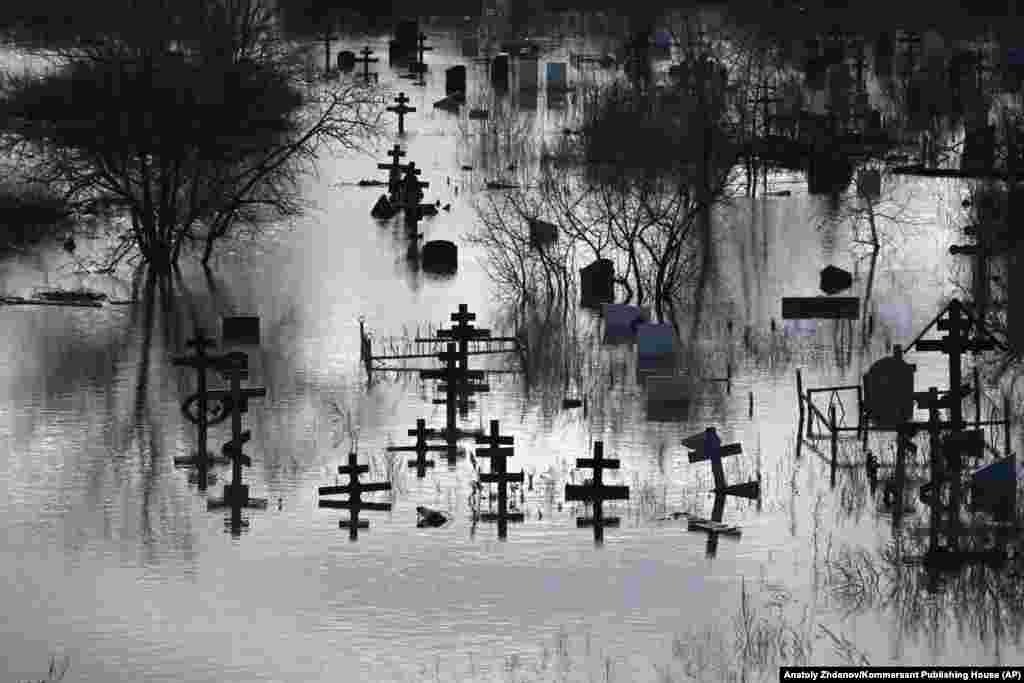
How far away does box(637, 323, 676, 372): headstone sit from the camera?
3331cm

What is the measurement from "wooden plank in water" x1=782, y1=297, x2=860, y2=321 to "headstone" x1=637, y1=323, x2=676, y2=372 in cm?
328

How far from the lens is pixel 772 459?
27.6 meters

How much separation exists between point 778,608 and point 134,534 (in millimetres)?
6553

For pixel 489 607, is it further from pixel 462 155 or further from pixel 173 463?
pixel 462 155

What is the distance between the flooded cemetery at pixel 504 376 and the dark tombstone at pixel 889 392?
2.6 inches

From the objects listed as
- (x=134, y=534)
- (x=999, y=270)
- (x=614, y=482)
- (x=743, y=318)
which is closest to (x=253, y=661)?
(x=134, y=534)

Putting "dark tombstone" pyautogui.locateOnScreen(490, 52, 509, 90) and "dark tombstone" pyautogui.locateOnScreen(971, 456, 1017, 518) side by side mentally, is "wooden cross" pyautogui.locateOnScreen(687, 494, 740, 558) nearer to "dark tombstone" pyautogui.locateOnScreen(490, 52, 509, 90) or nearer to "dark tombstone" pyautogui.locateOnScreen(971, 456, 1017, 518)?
"dark tombstone" pyautogui.locateOnScreen(971, 456, 1017, 518)

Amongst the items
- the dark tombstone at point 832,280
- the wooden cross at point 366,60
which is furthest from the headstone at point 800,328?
the wooden cross at point 366,60

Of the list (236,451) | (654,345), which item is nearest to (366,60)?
(654,345)

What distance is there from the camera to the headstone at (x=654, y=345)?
109 ft

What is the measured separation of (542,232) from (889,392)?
1188 centimetres

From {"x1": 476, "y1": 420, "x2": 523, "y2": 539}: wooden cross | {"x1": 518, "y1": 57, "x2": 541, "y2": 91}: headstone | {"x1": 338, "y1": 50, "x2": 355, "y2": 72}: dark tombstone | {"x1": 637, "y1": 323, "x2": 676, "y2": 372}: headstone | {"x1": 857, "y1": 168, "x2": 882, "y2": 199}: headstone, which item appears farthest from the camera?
{"x1": 338, "y1": 50, "x2": 355, "y2": 72}: dark tombstone

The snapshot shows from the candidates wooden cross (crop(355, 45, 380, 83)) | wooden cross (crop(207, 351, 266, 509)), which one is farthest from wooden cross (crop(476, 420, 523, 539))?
wooden cross (crop(355, 45, 380, 83))
